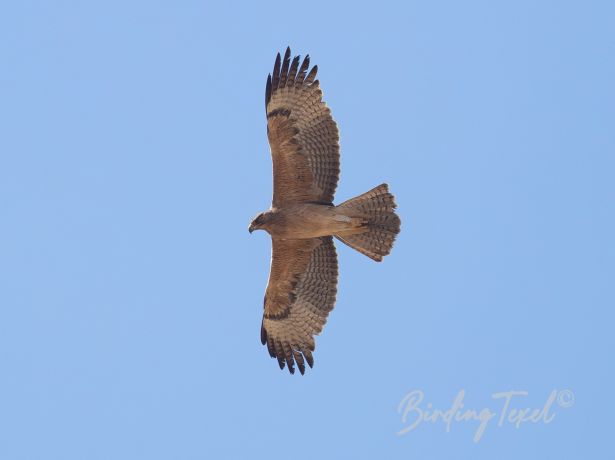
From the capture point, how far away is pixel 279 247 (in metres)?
14.8

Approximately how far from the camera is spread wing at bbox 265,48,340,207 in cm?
1431

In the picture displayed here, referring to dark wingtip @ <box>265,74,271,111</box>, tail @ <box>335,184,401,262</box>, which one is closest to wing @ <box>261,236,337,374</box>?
tail @ <box>335,184,401,262</box>

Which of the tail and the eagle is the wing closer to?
the eagle

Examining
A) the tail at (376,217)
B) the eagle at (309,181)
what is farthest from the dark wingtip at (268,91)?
the tail at (376,217)

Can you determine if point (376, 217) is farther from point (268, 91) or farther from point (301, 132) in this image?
point (268, 91)

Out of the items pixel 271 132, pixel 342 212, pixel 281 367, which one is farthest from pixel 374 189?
pixel 281 367

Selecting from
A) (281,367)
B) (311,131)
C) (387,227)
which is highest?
(311,131)

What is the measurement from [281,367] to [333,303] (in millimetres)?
988

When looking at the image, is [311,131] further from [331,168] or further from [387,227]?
[387,227]

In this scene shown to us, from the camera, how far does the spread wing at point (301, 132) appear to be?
563 inches

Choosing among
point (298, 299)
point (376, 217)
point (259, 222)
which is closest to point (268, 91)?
point (259, 222)

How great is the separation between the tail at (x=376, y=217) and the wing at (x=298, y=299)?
25.3 inches

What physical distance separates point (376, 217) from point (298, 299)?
5.00 ft

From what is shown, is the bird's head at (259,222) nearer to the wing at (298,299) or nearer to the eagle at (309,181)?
the eagle at (309,181)
